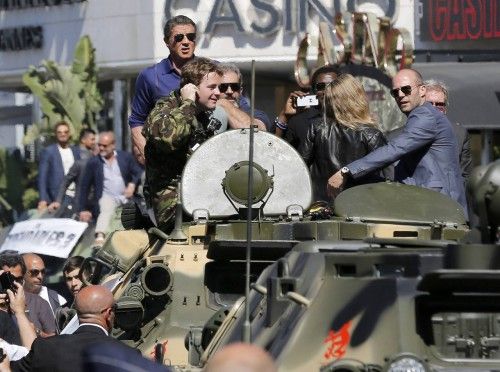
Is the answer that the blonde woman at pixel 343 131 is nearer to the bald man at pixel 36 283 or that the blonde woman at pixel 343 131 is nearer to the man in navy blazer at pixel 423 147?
the man in navy blazer at pixel 423 147

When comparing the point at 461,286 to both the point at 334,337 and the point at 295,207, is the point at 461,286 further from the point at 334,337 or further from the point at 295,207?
the point at 295,207

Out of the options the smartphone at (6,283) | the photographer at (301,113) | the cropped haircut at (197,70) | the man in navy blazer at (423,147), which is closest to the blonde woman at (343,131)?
the man in navy blazer at (423,147)

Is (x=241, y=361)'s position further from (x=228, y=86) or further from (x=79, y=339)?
(x=228, y=86)

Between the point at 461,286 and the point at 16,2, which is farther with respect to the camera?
the point at 16,2

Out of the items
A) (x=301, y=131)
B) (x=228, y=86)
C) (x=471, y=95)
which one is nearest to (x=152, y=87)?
(x=228, y=86)

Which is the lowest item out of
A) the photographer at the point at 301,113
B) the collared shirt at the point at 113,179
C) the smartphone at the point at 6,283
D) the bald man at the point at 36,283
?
the bald man at the point at 36,283

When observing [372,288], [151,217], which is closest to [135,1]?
[151,217]

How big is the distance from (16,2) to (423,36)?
7585mm

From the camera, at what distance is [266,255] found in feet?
33.5

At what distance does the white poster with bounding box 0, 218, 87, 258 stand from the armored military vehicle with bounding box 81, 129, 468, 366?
6.92 metres

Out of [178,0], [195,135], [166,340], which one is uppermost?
[178,0]

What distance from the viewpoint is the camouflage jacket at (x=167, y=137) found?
11.7 meters

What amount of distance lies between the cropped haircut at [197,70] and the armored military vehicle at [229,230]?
2.22 feet

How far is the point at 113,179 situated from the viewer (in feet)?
68.4
